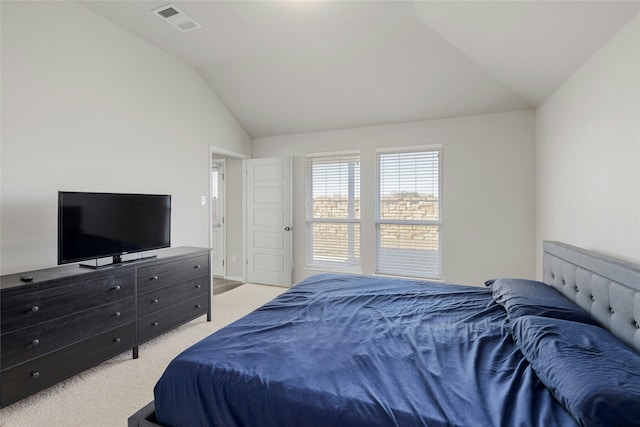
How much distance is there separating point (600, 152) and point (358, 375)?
2209mm

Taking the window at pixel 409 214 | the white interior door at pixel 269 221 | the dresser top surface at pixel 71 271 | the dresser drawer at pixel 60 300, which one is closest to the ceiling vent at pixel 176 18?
the white interior door at pixel 269 221

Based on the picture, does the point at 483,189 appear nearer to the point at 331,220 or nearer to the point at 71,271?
the point at 331,220

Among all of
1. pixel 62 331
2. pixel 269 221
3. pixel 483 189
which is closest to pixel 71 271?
pixel 62 331

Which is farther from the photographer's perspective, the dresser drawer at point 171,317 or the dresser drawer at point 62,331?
the dresser drawer at point 171,317

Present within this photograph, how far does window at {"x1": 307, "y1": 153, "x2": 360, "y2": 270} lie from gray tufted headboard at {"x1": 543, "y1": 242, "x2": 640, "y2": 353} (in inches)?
105

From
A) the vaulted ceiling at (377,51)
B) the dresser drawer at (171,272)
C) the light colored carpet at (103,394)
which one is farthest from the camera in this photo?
the dresser drawer at (171,272)

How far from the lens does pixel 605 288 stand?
166cm

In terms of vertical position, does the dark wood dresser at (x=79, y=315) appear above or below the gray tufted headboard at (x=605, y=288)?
below

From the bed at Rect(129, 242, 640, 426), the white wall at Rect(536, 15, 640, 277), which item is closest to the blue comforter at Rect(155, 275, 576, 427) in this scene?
the bed at Rect(129, 242, 640, 426)

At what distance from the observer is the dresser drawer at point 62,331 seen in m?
→ 1.91

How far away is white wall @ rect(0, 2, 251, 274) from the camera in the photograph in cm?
230

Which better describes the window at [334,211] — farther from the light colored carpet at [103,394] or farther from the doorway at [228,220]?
the light colored carpet at [103,394]

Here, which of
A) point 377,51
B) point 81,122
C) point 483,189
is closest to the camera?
point 81,122

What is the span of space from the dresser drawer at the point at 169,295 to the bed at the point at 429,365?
1.42 metres
